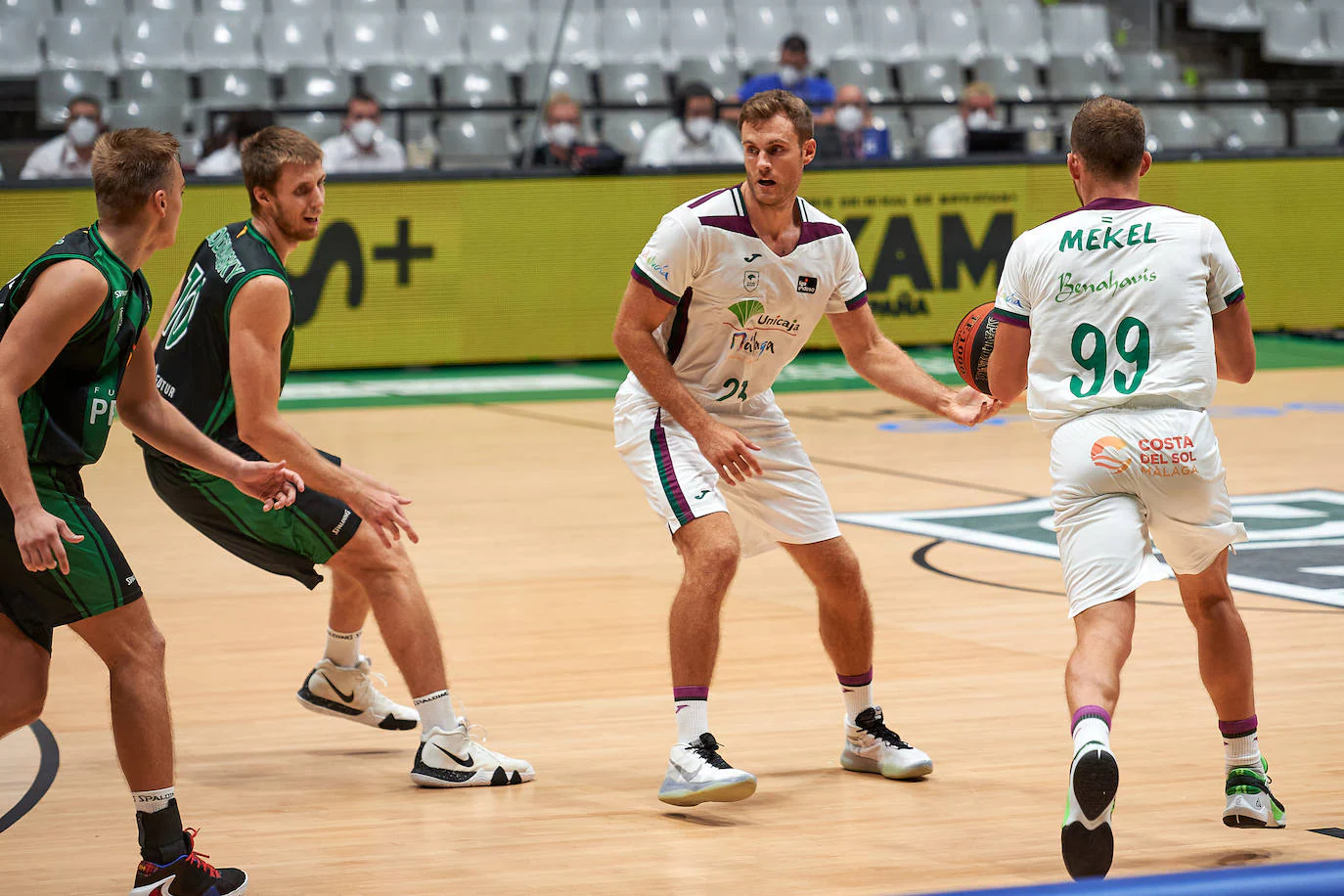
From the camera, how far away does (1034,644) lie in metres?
6.90

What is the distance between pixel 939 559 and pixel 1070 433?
4.12 meters

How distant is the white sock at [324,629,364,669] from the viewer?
588 cm

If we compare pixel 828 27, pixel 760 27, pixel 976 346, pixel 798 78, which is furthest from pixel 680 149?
pixel 976 346

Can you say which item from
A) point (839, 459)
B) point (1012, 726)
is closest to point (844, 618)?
point (1012, 726)

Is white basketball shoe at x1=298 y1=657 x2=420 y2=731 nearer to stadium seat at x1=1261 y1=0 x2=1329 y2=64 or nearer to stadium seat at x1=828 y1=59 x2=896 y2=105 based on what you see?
stadium seat at x1=828 y1=59 x2=896 y2=105

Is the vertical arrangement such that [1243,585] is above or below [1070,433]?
below

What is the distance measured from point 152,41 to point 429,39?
283 cm

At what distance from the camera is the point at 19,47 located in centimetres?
1764

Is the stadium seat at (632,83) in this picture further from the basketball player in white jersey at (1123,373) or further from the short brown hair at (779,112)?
the basketball player in white jersey at (1123,373)

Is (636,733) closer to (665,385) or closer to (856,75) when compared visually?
(665,385)

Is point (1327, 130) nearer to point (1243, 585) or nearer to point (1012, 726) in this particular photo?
point (1243, 585)

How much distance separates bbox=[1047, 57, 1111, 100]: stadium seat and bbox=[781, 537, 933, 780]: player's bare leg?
1552 centimetres

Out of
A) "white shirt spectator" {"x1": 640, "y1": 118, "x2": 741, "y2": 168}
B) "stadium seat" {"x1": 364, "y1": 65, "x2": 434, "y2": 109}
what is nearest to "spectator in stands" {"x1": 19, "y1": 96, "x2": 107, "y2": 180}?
"stadium seat" {"x1": 364, "y1": 65, "x2": 434, "y2": 109}

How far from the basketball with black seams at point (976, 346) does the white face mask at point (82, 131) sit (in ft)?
38.0
